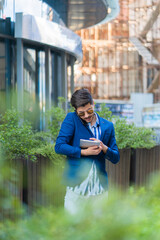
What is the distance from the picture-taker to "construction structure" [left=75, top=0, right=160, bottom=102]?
42500mm

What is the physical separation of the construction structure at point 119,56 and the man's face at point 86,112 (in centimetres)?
3821

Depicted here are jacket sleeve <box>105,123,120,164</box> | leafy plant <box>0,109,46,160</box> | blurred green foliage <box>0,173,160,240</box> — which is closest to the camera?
blurred green foliage <box>0,173,160,240</box>

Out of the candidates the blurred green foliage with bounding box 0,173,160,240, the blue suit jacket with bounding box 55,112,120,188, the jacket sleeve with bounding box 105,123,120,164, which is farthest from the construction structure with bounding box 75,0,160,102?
the blurred green foliage with bounding box 0,173,160,240

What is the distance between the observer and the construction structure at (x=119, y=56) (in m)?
42.5

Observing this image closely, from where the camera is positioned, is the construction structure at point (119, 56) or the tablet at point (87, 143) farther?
the construction structure at point (119, 56)

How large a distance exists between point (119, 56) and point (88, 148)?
44653 millimetres

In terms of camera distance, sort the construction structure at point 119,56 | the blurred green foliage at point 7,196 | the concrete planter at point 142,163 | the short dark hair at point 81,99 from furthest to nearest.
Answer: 1. the construction structure at point 119,56
2. the concrete planter at point 142,163
3. the short dark hair at point 81,99
4. the blurred green foliage at point 7,196

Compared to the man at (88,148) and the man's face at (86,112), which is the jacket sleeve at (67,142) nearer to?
the man at (88,148)

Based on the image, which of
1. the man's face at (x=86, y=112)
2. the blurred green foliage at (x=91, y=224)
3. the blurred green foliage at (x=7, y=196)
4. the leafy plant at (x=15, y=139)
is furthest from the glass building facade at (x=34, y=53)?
the blurred green foliage at (x=91, y=224)

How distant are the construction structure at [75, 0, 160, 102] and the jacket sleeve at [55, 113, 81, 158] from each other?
3818cm

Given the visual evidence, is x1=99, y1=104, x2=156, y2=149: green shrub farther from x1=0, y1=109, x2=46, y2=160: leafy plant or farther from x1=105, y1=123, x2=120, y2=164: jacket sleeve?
x1=105, y1=123, x2=120, y2=164: jacket sleeve

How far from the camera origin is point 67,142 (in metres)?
2.79

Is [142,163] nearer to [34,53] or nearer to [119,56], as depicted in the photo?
[34,53]

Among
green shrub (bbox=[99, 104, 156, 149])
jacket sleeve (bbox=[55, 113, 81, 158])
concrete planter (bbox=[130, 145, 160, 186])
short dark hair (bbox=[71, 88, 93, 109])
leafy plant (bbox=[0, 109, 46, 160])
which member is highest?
short dark hair (bbox=[71, 88, 93, 109])
